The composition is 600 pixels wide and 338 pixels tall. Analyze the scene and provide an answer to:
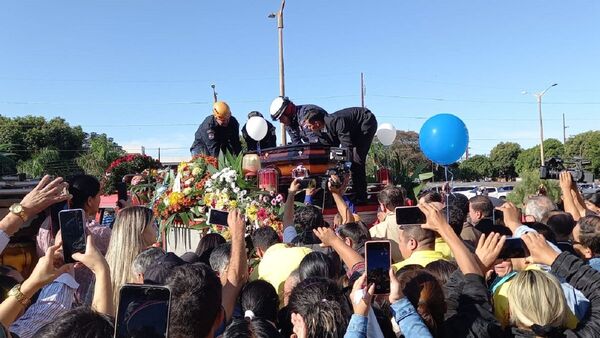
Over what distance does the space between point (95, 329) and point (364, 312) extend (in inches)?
39.0

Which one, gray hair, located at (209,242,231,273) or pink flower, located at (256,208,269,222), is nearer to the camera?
gray hair, located at (209,242,231,273)

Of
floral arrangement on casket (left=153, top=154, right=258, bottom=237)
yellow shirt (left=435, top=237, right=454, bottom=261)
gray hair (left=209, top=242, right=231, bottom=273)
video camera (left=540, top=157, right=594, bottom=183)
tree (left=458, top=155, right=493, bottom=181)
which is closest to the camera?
gray hair (left=209, top=242, right=231, bottom=273)

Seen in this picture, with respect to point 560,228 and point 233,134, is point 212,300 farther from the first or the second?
point 233,134

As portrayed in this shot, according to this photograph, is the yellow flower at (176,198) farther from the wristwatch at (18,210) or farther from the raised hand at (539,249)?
the raised hand at (539,249)

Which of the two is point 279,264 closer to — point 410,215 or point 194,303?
point 410,215

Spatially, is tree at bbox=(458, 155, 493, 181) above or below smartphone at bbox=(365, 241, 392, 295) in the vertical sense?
above

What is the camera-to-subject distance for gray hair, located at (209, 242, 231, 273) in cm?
347

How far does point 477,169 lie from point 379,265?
5838 cm

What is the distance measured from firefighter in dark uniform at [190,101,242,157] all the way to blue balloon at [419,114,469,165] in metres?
3.89

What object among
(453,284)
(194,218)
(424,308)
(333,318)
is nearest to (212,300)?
(333,318)

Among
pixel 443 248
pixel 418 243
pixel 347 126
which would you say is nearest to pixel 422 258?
pixel 418 243

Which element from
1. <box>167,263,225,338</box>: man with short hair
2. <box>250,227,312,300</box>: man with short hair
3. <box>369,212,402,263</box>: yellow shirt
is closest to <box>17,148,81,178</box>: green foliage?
<box>369,212,402,263</box>: yellow shirt

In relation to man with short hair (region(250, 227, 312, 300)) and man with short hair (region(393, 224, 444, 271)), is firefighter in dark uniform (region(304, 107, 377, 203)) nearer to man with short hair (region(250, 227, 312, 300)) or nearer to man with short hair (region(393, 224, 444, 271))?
man with short hair (region(250, 227, 312, 300))

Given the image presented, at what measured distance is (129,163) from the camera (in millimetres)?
10742
